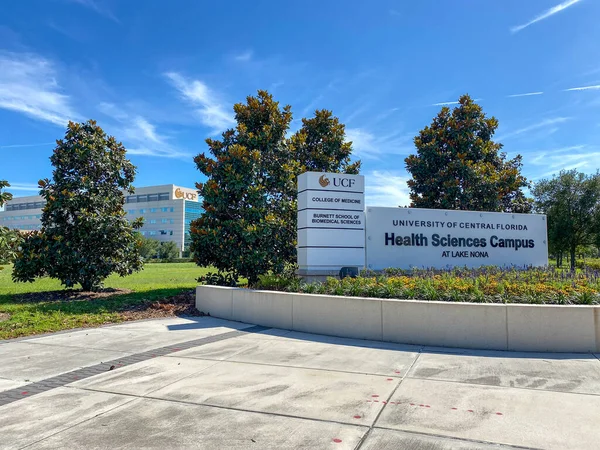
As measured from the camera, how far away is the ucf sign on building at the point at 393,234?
36.6 ft

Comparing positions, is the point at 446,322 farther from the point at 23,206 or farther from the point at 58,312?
the point at 23,206

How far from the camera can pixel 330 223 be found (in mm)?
11273

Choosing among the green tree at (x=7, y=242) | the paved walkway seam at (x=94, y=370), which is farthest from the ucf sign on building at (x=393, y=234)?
the green tree at (x=7, y=242)

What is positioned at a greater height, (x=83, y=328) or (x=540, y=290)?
(x=540, y=290)

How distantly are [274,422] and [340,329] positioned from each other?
164 inches

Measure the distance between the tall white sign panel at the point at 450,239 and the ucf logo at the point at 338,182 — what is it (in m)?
1.40

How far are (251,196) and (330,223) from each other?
8.38 feet

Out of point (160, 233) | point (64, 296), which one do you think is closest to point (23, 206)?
point (160, 233)

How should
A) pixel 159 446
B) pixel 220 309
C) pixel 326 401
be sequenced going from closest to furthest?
pixel 159 446, pixel 326 401, pixel 220 309

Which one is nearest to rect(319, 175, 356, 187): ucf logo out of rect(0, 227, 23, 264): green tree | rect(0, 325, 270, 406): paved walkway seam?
rect(0, 325, 270, 406): paved walkway seam

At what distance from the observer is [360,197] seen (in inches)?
459

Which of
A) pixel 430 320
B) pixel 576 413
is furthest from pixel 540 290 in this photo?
pixel 576 413

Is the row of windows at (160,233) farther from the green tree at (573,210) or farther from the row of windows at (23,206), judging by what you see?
the green tree at (573,210)

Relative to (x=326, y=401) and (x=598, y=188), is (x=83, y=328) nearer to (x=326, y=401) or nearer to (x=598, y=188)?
(x=326, y=401)
